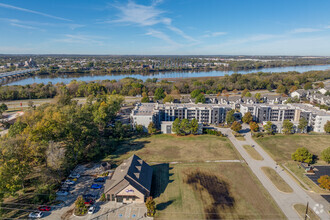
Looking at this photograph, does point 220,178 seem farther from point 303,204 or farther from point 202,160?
point 303,204

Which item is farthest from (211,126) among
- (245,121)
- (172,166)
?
(172,166)

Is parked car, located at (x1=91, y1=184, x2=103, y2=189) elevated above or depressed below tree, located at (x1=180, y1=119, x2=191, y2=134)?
below

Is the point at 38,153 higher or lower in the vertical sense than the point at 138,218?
higher

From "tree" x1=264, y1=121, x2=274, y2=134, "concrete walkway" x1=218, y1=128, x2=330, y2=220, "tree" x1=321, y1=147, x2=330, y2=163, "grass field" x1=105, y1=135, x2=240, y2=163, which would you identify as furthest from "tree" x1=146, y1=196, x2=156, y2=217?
"tree" x1=264, y1=121, x2=274, y2=134

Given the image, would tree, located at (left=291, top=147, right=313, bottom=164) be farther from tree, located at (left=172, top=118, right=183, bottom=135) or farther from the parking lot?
the parking lot

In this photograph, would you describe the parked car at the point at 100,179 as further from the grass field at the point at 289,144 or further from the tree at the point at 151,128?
the grass field at the point at 289,144

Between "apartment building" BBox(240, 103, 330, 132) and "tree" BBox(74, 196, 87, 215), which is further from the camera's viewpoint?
"apartment building" BBox(240, 103, 330, 132)

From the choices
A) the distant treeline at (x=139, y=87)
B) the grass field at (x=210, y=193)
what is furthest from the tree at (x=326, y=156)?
the distant treeline at (x=139, y=87)
